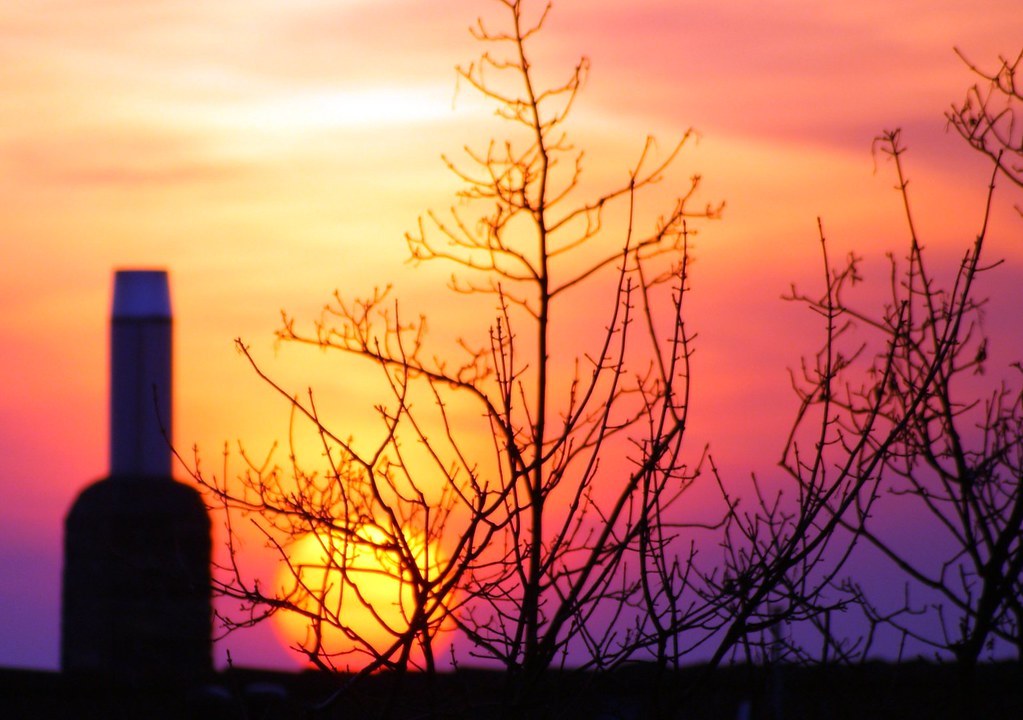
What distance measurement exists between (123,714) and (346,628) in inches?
437

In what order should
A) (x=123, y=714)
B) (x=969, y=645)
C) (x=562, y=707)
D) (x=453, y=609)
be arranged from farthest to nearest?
(x=123, y=714)
(x=969, y=645)
(x=562, y=707)
(x=453, y=609)

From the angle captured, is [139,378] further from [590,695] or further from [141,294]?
→ [590,695]

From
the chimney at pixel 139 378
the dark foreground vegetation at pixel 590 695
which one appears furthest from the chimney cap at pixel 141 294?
the dark foreground vegetation at pixel 590 695

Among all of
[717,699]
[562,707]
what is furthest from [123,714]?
[562,707]

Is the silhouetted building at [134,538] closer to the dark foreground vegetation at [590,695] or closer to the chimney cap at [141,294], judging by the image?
the chimney cap at [141,294]

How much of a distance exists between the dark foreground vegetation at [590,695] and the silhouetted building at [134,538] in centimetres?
195

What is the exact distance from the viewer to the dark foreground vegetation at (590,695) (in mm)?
6004

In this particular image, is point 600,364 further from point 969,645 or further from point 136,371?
point 136,371

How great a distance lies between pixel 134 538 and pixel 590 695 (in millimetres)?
15469

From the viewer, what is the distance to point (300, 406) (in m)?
6.03

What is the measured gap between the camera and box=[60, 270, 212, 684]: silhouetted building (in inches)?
798

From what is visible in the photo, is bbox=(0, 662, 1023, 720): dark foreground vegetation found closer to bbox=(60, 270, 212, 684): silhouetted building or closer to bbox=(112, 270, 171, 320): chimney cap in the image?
bbox=(60, 270, 212, 684): silhouetted building

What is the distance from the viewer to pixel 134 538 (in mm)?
20781

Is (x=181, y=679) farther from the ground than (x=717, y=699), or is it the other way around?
(x=181, y=679)
